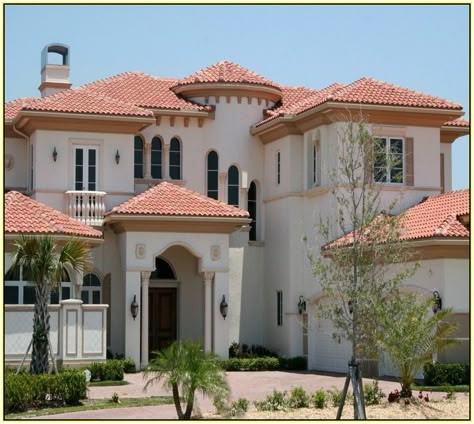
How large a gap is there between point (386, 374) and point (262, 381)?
376 cm

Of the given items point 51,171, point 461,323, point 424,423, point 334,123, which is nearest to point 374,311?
point 424,423

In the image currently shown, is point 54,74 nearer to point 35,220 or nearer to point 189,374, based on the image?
point 35,220

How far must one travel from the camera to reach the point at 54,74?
4506cm

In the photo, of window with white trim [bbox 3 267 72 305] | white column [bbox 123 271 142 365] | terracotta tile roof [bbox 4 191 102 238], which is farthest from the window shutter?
window with white trim [bbox 3 267 72 305]

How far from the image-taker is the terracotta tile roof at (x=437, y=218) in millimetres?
33031

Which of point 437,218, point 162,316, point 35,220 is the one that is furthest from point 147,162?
point 437,218

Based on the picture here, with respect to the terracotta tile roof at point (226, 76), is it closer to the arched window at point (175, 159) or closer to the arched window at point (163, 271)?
the arched window at point (175, 159)

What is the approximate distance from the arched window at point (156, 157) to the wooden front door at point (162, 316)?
4.15 meters

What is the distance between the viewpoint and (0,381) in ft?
81.2

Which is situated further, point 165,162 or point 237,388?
point 165,162

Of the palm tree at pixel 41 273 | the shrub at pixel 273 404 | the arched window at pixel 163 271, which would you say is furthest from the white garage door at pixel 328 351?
the palm tree at pixel 41 273

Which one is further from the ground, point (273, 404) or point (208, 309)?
point (208, 309)

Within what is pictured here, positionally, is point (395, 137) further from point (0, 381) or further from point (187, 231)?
point (0, 381)

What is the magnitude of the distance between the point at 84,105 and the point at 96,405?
1589cm
